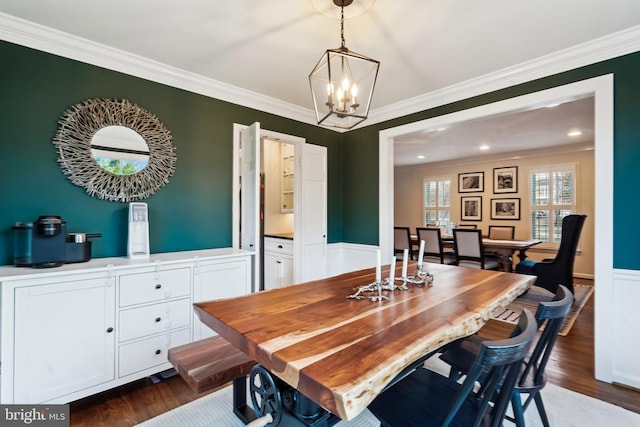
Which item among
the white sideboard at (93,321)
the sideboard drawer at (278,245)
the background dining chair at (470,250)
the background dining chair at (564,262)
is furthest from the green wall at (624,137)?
the white sideboard at (93,321)

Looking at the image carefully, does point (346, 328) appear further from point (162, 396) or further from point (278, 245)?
point (278, 245)

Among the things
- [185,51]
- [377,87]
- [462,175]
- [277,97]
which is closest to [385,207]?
[377,87]

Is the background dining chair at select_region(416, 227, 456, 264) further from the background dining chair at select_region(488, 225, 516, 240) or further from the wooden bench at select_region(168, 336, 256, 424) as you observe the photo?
the wooden bench at select_region(168, 336, 256, 424)

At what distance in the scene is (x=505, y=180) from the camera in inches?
267

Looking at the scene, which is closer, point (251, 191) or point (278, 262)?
point (251, 191)

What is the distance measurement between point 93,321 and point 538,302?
5171mm

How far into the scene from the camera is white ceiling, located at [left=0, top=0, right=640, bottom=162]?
6.31 ft

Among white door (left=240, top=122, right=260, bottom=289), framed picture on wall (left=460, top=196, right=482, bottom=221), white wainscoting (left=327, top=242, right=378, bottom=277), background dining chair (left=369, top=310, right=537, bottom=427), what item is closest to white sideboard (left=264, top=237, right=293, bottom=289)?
white wainscoting (left=327, top=242, right=378, bottom=277)

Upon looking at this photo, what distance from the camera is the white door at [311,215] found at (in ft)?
12.6

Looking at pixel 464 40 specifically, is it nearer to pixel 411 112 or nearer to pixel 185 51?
pixel 411 112

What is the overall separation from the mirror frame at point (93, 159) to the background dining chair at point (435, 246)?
13.0 ft

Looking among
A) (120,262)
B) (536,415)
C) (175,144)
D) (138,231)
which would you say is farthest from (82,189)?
(536,415)

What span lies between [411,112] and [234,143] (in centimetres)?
210

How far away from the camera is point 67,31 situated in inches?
86.3
